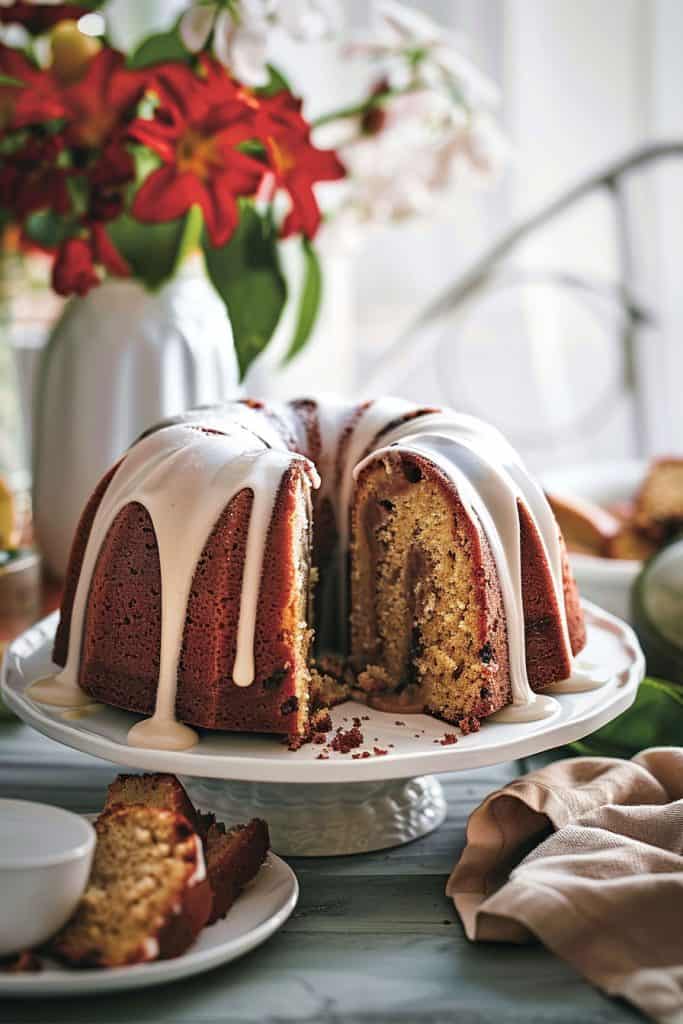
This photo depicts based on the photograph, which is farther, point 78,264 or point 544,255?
point 544,255

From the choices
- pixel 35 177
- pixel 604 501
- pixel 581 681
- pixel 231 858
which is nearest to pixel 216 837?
pixel 231 858

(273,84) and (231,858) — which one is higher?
(273,84)

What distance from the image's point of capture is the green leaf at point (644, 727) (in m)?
1.34

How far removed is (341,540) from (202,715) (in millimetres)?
342

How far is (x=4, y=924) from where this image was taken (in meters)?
0.88

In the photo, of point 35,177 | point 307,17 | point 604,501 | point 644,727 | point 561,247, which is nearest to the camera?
point 644,727

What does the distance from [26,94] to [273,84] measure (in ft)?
1.08

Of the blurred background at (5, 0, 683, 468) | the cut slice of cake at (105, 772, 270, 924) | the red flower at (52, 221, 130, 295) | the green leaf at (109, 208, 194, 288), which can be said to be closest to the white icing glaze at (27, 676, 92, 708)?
the cut slice of cake at (105, 772, 270, 924)

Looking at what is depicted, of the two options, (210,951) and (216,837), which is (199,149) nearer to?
(216,837)

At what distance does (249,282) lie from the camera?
5.25 ft

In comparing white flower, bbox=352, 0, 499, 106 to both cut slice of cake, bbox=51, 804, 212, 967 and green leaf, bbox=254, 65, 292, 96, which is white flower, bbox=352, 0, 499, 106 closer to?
green leaf, bbox=254, 65, 292, 96

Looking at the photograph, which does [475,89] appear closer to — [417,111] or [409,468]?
[417,111]

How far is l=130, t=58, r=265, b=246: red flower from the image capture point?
1456mm

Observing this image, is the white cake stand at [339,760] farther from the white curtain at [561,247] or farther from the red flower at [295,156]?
the white curtain at [561,247]
